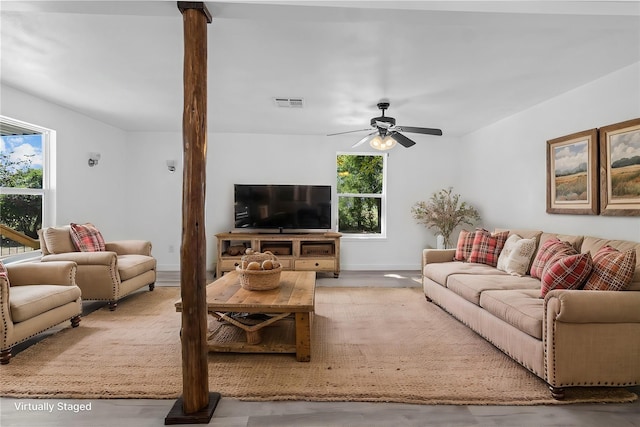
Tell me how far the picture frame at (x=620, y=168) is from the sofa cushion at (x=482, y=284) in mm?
949

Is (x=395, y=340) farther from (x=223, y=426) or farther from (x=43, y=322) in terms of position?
(x=43, y=322)

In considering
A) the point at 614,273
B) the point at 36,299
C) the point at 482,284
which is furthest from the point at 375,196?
the point at 36,299

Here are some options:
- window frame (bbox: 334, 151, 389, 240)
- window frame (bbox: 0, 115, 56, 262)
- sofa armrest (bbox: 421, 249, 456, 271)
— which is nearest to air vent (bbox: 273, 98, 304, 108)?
window frame (bbox: 334, 151, 389, 240)

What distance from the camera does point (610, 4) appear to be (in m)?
2.00

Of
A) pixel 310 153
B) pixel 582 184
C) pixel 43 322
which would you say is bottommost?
pixel 43 322

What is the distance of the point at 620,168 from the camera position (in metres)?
3.03

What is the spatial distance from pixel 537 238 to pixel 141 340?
390cm

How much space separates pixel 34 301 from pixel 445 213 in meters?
5.22

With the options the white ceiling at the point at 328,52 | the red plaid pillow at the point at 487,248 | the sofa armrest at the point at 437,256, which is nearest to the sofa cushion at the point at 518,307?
the red plaid pillow at the point at 487,248

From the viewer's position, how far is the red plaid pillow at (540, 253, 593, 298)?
93.0 inches

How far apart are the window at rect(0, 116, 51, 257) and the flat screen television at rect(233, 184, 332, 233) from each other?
8.22ft

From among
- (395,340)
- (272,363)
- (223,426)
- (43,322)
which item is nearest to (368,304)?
(395,340)

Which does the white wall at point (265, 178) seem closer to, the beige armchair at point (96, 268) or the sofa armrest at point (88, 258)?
the beige armchair at point (96, 268)

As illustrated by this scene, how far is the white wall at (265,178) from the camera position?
5879 mm
